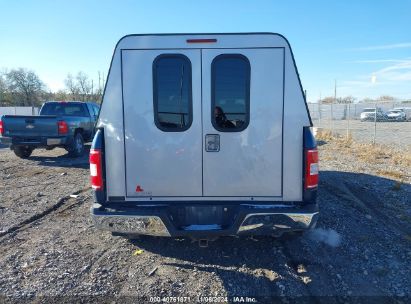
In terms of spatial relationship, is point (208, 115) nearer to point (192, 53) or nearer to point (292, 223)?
point (192, 53)

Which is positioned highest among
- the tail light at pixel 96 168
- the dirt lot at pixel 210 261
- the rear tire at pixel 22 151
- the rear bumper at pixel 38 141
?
the tail light at pixel 96 168

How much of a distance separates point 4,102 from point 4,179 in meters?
51.2

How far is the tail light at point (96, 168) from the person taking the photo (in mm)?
3654

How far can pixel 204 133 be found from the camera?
366 cm

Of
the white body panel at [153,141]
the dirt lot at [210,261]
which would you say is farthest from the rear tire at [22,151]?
the white body panel at [153,141]

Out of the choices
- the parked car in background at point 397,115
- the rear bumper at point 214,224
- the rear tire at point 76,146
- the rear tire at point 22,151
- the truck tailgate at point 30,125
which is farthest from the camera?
the parked car in background at point 397,115

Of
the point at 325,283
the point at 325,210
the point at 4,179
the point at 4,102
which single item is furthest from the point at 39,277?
the point at 4,102

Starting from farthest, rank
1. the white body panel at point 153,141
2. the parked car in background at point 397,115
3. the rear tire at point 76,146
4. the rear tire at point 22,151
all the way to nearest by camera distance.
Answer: the parked car in background at point 397,115 → the rear tire at point 22,151 → the rear tire at point 76,146 → the white body panel at point 153,141

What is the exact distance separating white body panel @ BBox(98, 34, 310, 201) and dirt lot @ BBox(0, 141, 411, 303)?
924 millimetres

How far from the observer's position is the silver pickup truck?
360 centimetres

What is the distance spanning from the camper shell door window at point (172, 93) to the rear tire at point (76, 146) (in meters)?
9.08

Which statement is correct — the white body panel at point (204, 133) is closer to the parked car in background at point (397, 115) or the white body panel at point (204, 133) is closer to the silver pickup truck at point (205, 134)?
the silver pickup truck at point (205, 134)

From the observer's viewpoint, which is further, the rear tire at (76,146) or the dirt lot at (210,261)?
the rear tire at (76,146)

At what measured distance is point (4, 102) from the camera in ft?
173
